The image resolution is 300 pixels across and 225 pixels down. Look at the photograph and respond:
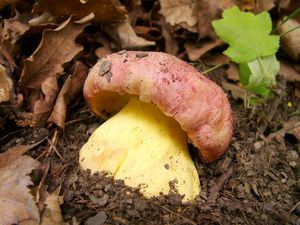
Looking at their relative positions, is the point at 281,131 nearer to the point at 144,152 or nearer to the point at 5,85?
the point at 144,152

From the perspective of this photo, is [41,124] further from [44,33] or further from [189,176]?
[189,176]

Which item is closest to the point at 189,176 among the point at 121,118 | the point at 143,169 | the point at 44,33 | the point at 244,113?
the point at 143,169

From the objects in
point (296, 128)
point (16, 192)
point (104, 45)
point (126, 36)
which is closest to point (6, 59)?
point (104, 45)

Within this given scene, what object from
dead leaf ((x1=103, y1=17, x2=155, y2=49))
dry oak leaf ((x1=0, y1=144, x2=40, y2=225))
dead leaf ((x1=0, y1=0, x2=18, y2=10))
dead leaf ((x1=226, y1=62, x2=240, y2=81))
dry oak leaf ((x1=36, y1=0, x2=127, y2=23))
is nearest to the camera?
dry oak leaf ((x1=0, y1=144, x2=40, y2=225))

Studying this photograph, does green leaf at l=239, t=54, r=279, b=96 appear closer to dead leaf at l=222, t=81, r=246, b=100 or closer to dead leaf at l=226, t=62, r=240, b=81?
dead leaf at l=222, t=81, r=246, b=100

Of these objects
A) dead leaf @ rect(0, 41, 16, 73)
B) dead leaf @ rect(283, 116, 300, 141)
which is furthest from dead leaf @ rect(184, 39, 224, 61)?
dead leaf @ rect(0, 41, 16, 73)

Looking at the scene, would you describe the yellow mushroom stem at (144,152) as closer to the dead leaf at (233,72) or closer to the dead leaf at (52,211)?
the dead leaf at (52,211)
